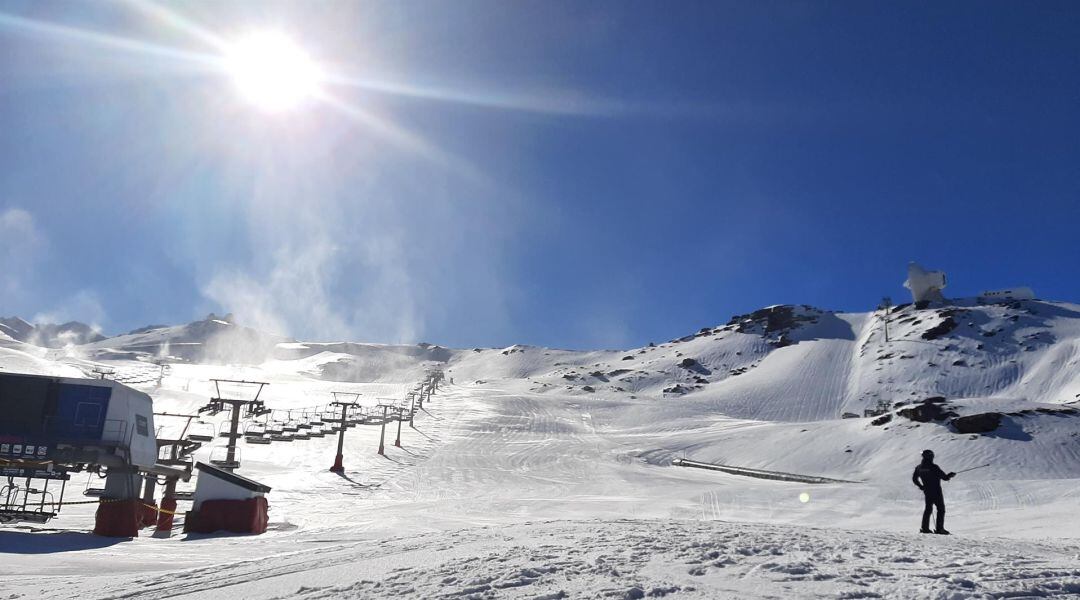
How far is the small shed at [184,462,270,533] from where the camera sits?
16.8m

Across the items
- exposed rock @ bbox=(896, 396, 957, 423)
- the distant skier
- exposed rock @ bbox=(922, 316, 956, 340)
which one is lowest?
the distant skier

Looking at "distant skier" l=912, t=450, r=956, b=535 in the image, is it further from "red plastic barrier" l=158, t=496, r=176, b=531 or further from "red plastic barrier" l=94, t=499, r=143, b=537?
"red plastic barrier" l=158, t=496, r=176, b=531

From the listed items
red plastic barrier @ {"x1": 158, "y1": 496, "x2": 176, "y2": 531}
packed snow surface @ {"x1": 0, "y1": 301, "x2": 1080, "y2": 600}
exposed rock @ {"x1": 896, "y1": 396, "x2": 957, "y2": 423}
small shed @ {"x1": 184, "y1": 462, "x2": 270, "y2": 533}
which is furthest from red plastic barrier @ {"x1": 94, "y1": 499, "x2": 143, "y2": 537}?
exposed rock @ {"x1": 896, "y1": 396, "x2": 957, "y2": 423}

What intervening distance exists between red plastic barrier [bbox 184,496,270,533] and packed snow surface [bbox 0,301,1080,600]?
0.76 m

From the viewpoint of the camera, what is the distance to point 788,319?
13762 cm

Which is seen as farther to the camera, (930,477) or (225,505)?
(225,505)

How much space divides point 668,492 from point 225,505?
1957 cm

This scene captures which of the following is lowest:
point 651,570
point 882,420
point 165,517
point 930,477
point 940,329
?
point 165,517

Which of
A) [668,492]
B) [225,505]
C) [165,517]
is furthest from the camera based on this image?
[668,492]

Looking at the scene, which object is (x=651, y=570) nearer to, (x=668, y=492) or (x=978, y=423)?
(x=668, y=492)

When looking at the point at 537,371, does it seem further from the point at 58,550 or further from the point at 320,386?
the point at 58,550

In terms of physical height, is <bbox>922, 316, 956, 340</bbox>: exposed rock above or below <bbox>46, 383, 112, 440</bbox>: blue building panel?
above

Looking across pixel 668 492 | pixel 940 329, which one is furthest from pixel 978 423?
pixel 940 329

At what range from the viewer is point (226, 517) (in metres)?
16.8
